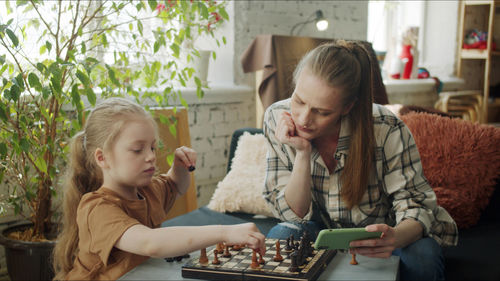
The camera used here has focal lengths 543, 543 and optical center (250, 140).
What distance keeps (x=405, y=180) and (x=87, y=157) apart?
0.90 m

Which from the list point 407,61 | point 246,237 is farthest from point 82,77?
point 407,61

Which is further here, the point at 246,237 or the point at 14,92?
the point at 14,92

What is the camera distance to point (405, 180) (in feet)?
5.02

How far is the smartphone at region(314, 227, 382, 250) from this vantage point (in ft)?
3.97

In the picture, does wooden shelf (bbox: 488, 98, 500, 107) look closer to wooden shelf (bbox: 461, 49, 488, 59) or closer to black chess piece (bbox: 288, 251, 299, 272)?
wooden shelf (bbox: 461, 49, 488, 59)

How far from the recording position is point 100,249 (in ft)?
4.41

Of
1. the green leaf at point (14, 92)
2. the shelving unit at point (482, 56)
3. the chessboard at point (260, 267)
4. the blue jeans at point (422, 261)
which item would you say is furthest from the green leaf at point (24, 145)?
the shelving unit at point (482, 56)

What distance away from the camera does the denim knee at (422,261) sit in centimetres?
146

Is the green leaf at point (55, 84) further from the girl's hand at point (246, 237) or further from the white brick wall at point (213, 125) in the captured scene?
the white brick wall at point (213, 125)

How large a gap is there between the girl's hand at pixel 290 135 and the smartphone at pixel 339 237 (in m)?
0.29

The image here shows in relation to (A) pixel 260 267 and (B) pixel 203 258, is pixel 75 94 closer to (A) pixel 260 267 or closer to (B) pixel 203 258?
(B) pixel 203 258

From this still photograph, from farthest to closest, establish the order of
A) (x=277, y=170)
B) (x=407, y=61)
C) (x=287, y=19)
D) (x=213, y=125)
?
(x=407, y=61)
(x=287, y=19)
(x=213, y=125)
(x=277, y=170)

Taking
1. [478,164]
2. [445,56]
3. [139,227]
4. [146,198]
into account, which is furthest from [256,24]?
[445,56]

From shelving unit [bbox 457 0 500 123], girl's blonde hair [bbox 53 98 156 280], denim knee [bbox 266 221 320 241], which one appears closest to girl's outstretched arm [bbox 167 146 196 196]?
girl's blonde hair [bbox 53 98 156 280]
